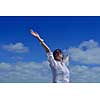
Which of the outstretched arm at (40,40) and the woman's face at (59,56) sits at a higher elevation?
the outstretched arm at (40,40)

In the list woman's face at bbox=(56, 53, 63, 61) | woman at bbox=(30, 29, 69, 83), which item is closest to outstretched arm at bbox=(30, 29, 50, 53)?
woman at bbox=(30, 29, 69, 83)

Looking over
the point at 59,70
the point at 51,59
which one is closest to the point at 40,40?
the point at 51,59

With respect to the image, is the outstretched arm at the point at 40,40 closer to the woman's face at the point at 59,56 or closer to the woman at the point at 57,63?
the woman at the point at 57,63

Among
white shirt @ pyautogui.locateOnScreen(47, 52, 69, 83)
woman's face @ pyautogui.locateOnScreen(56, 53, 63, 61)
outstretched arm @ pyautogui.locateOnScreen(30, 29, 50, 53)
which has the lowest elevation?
white shirt @ pyautogui.locateOnScreen(47, 52, 69, 83)

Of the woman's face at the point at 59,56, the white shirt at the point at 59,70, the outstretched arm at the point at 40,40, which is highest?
the outstretched arm at the point at 40,40

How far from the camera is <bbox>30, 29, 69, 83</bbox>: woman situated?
20.3 feet

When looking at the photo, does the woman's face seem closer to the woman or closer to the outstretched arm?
the woman

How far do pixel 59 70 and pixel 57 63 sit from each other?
0.09 meters

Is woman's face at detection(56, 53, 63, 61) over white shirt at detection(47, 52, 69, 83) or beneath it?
over

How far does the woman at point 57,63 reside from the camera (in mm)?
6199

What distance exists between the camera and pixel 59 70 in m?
6.21

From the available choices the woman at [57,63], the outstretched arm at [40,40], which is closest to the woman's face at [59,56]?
the woman at [57,63]
